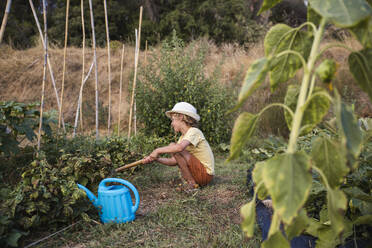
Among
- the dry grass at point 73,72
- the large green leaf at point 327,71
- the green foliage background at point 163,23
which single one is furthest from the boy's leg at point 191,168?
the green foliage background at point 163,23

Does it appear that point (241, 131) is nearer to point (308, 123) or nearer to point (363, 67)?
point (308, 123)

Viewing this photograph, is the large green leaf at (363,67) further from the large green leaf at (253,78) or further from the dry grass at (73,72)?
the dry grass at (73,72)

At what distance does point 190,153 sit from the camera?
3084 mm

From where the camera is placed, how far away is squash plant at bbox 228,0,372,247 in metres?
0.70

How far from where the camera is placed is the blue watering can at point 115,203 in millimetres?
2063

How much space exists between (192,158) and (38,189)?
1433 mm

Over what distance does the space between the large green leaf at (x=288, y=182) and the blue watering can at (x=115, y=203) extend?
1464mm

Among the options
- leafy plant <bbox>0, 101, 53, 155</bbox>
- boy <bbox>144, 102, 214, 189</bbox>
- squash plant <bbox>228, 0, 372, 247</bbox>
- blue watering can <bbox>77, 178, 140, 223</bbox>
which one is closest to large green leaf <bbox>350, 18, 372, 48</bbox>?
squash plant <bbox>228, 0, 372, 247</bbox>

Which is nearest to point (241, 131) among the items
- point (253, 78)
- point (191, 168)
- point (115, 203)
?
point (253, 78)

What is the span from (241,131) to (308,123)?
22 cm

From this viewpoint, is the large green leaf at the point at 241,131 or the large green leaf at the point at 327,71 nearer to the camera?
the large green leaf at the point at 327,71

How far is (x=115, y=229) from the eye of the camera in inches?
81.5

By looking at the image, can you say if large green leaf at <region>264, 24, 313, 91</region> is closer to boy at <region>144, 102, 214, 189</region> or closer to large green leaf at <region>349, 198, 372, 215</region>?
large green leaf at <region>349, 198, 372, 215</region>

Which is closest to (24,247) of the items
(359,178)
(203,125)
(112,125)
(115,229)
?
(115,229)
